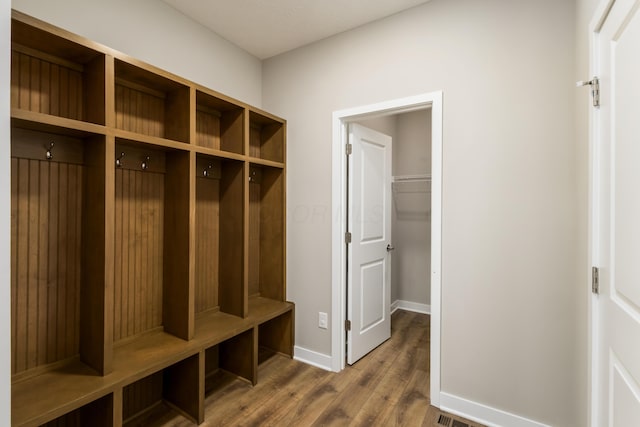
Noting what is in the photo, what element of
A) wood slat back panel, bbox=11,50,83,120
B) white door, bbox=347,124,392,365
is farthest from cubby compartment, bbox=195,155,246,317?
white door, bbox=347,124,392,365

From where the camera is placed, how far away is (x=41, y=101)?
154 cm

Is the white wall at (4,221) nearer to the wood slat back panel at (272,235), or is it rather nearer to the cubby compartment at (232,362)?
the cubby compartment at (232,362)

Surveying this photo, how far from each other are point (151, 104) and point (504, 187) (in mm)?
2346

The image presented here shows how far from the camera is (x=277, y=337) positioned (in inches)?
111

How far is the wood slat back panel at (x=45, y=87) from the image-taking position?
1463 millimetres

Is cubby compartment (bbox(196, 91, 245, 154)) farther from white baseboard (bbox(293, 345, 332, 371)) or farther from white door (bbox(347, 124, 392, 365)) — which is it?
white baseboard (bbox(293, 345, 332, 371))

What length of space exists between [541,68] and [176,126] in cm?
227

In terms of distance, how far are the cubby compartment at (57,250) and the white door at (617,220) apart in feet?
7.11

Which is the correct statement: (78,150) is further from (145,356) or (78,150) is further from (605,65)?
(605,65)

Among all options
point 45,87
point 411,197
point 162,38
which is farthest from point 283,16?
point 411,197

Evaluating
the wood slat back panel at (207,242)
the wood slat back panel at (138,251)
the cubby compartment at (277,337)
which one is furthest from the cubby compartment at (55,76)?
the cubby compartment at (277,337)

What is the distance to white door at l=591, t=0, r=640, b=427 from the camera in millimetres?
957

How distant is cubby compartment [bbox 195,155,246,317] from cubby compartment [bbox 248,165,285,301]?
0.35m

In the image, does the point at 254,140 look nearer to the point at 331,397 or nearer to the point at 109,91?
the point at 109,91
